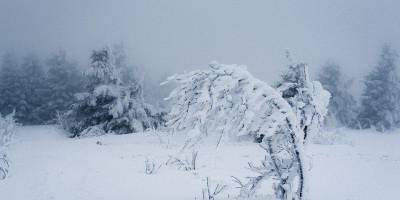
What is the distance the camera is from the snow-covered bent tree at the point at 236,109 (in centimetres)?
898

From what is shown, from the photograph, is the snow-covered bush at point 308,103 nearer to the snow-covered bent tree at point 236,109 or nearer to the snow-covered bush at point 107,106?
the snow-covered bent tree at point 236,109

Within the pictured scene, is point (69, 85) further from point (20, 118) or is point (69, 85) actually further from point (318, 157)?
point (318, 157)

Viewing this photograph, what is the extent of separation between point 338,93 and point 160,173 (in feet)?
143

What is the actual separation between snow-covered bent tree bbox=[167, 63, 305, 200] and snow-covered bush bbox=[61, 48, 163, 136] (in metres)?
29.1

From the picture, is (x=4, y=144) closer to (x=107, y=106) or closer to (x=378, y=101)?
(x=107, y=106)

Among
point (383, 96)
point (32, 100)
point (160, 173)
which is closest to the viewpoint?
point (160, 173)

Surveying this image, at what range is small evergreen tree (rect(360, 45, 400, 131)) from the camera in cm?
4938

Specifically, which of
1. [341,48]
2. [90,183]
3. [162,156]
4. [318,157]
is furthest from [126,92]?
[341,48]

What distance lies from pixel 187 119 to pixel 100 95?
102 ft

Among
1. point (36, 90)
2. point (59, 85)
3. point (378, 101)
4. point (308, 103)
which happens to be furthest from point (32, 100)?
point (308, 103)

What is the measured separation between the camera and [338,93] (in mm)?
56156

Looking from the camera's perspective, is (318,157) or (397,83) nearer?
(318,157)

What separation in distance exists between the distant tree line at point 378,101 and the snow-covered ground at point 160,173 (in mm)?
23571

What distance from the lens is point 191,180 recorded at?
638 inches
